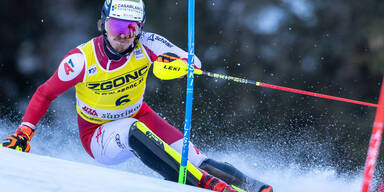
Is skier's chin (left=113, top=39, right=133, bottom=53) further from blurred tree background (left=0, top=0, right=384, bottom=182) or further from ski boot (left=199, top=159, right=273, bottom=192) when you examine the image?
blurred tree background (left=0, top=0, right=384, bottom=182)

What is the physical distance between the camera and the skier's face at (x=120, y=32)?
86.0 inches

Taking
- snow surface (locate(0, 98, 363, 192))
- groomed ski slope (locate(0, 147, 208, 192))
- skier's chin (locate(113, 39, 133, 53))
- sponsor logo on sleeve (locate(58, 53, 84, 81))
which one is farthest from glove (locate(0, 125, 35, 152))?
skier's chin (locate(113, 39, 133, 53))

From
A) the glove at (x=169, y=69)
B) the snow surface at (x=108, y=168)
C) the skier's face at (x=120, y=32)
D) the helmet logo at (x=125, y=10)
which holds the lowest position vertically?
the snow surface at (x=108, y=168)

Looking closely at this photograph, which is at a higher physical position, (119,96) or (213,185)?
(119,96)

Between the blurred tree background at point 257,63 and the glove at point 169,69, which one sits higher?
the glove at point 169,69

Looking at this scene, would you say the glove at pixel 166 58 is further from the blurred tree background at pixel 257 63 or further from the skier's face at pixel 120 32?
the blurred tree background at pixel 257 63

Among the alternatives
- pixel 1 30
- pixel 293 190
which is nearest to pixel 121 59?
pixel 293 190

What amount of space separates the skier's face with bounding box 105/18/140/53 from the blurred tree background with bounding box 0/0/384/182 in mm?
2621

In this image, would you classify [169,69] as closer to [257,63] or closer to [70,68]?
[70,68]

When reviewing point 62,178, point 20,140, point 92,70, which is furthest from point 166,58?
point 62,178

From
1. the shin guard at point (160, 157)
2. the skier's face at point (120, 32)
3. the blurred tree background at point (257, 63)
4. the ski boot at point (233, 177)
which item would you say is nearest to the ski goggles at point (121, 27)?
the skier's face at point (120, 32)

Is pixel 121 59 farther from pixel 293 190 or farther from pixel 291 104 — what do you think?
pixel 291 104

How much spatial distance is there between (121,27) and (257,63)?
10.2 feet

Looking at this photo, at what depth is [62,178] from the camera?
4.52ft
